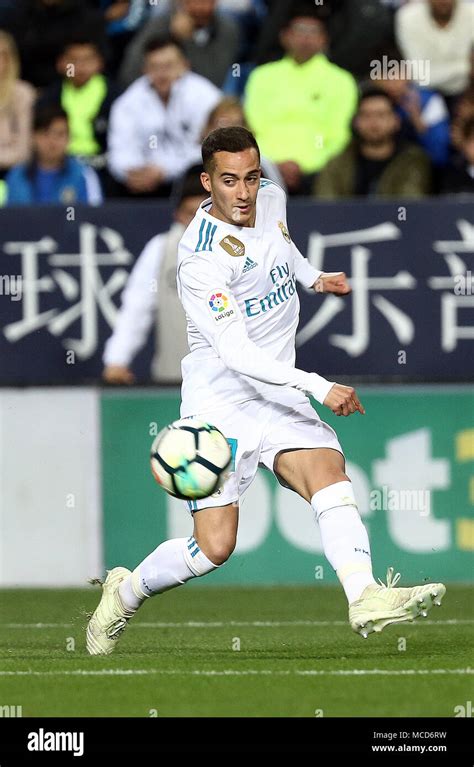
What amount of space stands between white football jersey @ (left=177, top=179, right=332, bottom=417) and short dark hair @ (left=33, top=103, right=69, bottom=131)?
5324 millimetres

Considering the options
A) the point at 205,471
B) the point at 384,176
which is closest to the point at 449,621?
the point at 205,471

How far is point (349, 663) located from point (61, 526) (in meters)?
3.56

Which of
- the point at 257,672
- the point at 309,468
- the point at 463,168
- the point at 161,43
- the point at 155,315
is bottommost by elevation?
the point at 257,672

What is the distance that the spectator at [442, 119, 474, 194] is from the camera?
11773 millimetres

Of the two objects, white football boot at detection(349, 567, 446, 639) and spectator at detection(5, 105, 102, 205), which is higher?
spectator at detection(5, 105, 102, 205)

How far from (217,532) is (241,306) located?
90 cm

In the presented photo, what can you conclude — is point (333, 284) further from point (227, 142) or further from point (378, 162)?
point (378, 162)

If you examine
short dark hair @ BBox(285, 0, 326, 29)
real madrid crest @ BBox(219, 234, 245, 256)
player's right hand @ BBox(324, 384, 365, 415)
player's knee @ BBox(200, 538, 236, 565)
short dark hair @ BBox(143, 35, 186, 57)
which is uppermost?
short dark hair @ BBox(285, 0, 326, 29)

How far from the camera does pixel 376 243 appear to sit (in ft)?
36.4

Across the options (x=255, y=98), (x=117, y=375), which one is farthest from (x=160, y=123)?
(x=117, y=375)

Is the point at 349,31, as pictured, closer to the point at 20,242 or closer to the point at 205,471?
the point at 20,242

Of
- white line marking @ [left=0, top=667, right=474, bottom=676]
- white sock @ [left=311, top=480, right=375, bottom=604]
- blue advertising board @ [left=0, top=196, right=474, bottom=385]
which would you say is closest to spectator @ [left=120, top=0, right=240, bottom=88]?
blue advertising board @ [left=0, top=196, right=474, bottom=385]

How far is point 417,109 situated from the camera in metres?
11.9
